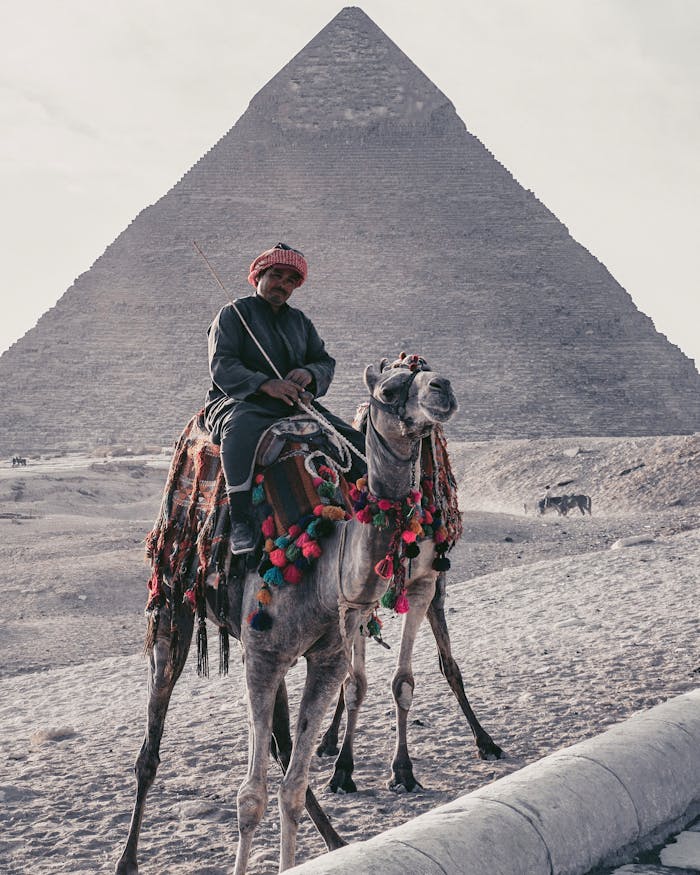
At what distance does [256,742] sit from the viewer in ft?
9.30

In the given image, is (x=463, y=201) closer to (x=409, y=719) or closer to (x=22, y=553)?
(x=22, y=553)

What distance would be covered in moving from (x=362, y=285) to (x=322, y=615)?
77.6 meters

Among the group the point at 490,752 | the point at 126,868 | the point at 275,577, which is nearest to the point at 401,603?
the point at 275,577

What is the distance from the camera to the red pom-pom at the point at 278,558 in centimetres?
289

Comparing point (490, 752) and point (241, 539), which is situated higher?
point (241, 539)

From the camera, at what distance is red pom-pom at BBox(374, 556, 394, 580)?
2635 millimetres

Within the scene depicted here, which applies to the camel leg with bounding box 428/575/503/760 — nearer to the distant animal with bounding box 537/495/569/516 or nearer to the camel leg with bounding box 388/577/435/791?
the camel leg with bounding box 388/577/435/791

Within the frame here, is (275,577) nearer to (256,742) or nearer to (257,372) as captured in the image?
(256,742)

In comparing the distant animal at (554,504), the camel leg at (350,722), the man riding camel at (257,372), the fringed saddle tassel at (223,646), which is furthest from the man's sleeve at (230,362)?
the distant animal at (554,504)

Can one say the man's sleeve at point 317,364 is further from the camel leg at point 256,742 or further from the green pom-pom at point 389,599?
the camel leg at point 256,742

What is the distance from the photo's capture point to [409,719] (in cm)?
432

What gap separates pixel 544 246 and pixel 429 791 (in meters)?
80.9

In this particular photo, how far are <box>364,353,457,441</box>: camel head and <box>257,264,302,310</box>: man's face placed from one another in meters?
0.78

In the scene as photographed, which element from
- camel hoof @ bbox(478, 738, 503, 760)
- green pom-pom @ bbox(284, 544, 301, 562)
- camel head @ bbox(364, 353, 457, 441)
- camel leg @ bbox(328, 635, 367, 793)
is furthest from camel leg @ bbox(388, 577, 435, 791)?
camel head @ bbox(364, 353, 457, 441)
